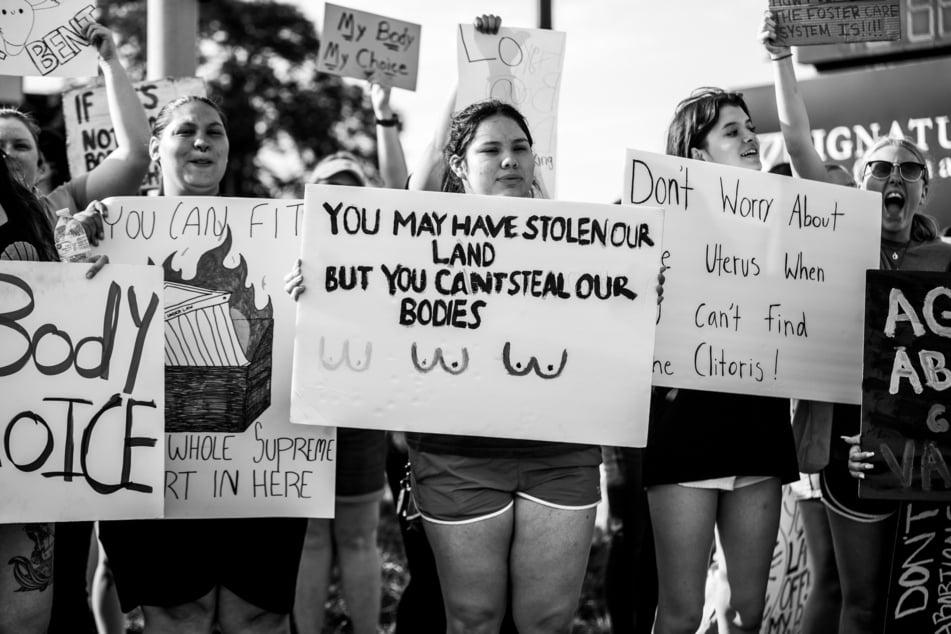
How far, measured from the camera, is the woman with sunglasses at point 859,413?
145 inches

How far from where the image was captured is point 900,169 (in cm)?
Answer: 383

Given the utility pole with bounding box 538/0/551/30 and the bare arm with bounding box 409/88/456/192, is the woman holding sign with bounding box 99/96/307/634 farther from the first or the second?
the utility pole with bounding box 538/0/551/30

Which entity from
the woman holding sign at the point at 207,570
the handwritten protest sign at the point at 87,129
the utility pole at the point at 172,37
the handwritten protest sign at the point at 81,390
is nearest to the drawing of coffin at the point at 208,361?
the handwritten protest sign at the point at 81,390

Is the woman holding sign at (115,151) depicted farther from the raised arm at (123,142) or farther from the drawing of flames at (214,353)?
the drawing of flames at (214,353)

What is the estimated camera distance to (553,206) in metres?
3.16

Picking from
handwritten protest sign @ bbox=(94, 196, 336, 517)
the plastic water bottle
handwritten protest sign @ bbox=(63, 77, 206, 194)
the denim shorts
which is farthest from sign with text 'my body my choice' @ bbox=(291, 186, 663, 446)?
handwritten protest sign @ bbox=(63, 77, 206, 194)

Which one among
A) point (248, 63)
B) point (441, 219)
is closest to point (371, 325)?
point (441, 219)

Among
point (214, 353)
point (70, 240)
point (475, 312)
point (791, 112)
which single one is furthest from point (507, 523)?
point (791, 112)

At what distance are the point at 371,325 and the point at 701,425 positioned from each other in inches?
43.3

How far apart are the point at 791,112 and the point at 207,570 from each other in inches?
95.7

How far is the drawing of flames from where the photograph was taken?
127 inches

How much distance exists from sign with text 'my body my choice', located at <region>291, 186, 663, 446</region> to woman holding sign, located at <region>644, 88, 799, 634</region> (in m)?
0.26

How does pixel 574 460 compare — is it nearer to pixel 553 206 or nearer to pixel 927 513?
pixel 553 206

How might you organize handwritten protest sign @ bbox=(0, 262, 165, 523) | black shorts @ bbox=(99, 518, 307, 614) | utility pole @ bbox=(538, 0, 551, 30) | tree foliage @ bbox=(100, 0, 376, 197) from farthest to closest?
1. tree foliage @ bbox=(100, 0, 376, 197)
2. utility pole @ bbox=(538, 0, 551, 30)
3. black shorts @ bbox=(99, 518, 307, 614)
4. handwritten protest sign @ bbox=(0, 262, 165, 523)
